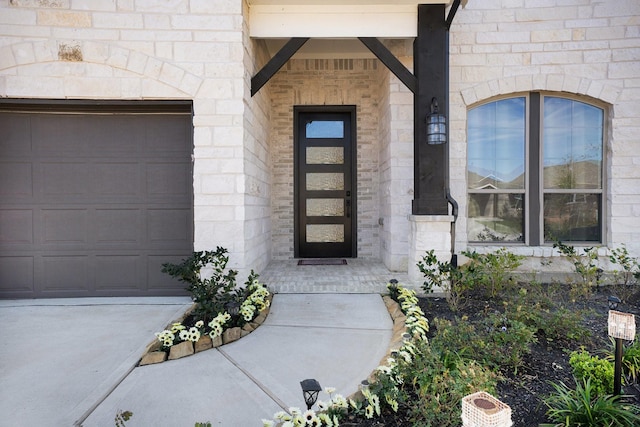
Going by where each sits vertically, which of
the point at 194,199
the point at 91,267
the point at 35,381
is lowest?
the point at 35,381

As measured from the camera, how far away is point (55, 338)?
2.98 m

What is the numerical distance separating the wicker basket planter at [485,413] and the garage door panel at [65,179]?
4393mm

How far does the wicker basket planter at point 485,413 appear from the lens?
1243mm

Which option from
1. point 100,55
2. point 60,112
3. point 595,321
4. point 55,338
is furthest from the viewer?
point 60,112

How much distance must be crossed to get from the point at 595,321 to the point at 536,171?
92.2 inches

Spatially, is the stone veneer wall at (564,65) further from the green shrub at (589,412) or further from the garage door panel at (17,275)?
the garage door panel at (17,275)

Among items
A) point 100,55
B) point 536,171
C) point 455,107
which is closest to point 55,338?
point 100,55

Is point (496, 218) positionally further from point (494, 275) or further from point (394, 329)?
point (394, 329)

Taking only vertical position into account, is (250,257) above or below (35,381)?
above

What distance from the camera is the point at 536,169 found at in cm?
488

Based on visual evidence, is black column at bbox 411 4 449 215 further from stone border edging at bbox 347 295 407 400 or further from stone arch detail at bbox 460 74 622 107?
stone border edging at bbox 347 295 407 400

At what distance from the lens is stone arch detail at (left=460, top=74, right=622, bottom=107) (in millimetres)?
4641

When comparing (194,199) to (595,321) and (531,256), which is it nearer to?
(595,321)

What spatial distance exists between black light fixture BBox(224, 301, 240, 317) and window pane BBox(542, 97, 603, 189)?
14.4 ft
